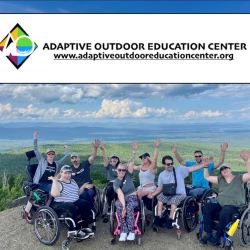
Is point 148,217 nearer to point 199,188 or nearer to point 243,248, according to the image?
point 199,188

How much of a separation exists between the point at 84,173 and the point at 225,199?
3.03 metres

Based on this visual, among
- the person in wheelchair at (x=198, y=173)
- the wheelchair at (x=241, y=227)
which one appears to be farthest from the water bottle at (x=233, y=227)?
the person in wheelchair at (x=198, y=173)

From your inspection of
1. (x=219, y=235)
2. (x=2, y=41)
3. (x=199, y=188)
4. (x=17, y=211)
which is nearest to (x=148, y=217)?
(x=199, y=188)

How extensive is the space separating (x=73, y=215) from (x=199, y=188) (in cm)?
284

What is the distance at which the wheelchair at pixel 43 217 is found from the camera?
775 cm

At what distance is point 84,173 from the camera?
9031mm

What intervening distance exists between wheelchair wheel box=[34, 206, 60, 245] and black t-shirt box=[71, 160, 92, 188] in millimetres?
1148

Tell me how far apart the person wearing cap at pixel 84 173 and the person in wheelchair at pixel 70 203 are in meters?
0.66

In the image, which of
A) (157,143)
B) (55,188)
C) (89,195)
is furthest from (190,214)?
(55,188)

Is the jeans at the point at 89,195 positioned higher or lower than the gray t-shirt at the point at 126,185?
lower

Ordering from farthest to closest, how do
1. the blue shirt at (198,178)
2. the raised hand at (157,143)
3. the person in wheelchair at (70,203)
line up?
the blue shirt at (198,178) → the raised hand at (157,143) → the person in wheelchair at (70,203)

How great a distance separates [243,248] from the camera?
8.02m

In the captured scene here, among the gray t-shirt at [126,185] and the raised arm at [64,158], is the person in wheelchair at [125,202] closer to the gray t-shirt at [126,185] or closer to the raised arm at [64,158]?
the gray t-shirt at [126,185]

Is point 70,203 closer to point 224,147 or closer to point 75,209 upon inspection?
point 75,209
